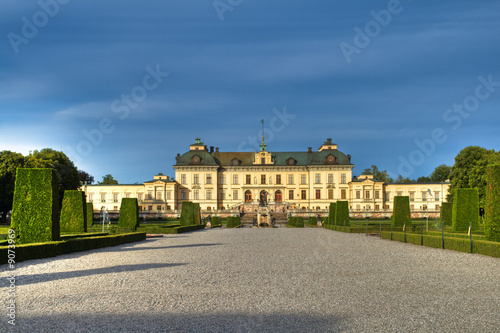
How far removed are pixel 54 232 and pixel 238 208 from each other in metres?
46.4

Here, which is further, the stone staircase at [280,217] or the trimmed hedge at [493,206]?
the stone staircase at [280,217]

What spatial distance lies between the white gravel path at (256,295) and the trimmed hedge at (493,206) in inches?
134

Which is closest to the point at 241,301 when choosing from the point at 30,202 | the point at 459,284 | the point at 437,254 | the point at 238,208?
the point at 459,284

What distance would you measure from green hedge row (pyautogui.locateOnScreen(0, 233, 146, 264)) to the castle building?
46.4m

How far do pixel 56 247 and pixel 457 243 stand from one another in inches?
478

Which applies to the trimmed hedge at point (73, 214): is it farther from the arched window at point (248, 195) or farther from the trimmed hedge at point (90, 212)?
the arched window at point (248, 195)

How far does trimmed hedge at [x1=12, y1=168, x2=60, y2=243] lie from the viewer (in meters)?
13.4

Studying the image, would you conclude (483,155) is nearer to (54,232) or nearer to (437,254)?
(437,254)

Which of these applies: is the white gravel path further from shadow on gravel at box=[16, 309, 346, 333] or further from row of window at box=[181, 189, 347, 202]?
row of window at box=[181, 189, 347, 202]

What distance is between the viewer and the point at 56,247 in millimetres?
12766

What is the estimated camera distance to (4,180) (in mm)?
35438

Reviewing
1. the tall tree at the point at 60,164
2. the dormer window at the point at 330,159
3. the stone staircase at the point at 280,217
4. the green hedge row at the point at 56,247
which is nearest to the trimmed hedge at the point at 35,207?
the green hedge row at the point at 56,247

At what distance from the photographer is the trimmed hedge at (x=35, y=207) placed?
13.4 meters

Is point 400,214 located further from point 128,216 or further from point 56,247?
point 56,247
